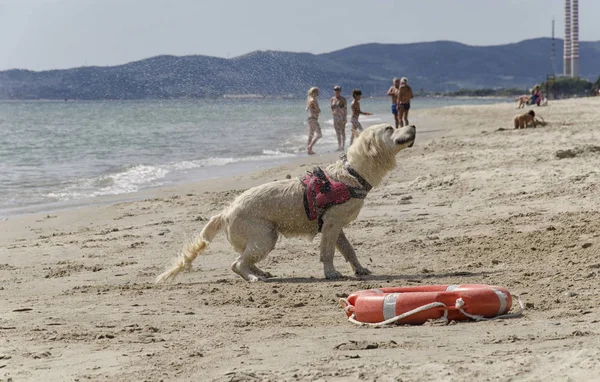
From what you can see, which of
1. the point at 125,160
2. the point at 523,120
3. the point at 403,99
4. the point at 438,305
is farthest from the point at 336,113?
the point at 438,305

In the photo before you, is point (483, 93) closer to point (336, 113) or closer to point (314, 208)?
point (336, 113)

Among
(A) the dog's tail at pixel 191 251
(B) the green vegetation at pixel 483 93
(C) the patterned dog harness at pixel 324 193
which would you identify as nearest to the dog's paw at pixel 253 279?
(A) the dog's tail at pixel 191 251

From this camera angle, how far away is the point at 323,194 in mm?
8492

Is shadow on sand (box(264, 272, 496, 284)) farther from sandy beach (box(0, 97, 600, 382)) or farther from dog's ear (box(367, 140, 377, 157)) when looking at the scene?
dog's ear (box(367, 140, 377, 157))

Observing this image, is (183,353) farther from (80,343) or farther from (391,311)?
(391,311)

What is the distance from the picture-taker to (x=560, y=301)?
6.47 m

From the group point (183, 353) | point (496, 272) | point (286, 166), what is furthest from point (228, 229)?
point (286, 166)

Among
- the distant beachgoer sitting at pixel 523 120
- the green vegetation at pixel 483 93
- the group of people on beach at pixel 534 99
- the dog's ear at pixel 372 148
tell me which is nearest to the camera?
the dog's ear at pixel 372 148

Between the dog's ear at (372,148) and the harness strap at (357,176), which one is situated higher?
the dog's ear at (372,148)

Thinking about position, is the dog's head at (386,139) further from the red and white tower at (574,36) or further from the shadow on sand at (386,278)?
the red and white tower at (574,36)

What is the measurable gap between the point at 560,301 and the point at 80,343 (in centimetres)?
333

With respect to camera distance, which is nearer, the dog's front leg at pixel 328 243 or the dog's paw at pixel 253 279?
the dog's paw at pixel 253 279

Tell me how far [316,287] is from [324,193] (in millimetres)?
1052

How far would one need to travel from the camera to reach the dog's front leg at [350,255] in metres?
8.47
